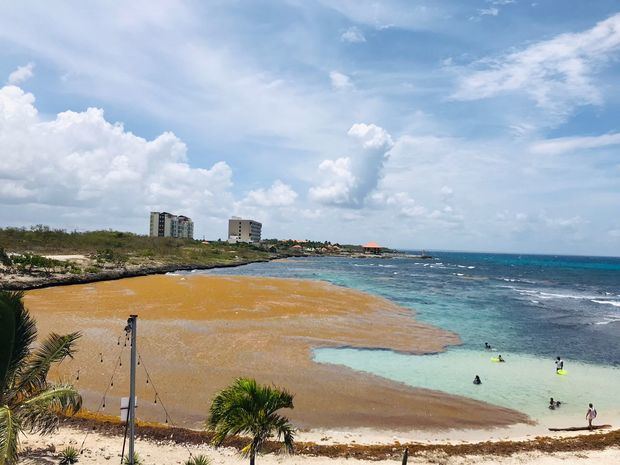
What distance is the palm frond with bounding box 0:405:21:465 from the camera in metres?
8.52

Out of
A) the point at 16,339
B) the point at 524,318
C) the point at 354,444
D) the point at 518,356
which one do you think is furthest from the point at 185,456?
the point at 524,318

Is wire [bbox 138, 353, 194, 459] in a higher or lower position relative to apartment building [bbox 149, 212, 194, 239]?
lower

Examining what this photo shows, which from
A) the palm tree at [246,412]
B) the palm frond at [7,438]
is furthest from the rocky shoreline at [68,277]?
the palm tree at [246,412]

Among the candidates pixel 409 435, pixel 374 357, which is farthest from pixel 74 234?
pixel 409 435

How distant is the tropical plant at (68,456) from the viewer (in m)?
13.3

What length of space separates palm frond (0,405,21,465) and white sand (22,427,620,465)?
5324 millimetres

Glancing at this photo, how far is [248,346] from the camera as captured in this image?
96.9ft

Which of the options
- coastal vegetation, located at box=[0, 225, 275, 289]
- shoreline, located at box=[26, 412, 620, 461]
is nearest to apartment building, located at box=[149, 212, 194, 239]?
coastal vegetation, located at box=[0, 225, 275, 289]

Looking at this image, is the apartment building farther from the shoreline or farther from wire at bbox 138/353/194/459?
the shoreline

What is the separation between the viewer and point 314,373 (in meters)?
24.8

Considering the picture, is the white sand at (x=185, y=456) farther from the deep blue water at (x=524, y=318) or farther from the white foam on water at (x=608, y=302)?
the white foam on water at (x=608, y=302)

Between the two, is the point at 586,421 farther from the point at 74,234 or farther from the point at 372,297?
the point at 74,234

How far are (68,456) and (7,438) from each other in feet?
18.7

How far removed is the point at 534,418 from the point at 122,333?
83.6ft
